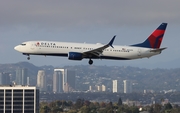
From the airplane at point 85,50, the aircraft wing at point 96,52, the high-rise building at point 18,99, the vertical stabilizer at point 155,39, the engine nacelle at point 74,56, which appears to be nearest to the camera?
the engine nacelle at point 74,56

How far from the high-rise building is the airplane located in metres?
54.1

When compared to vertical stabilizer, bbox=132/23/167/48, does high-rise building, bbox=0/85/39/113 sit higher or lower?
lower

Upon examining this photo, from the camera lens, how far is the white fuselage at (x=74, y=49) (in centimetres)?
12675

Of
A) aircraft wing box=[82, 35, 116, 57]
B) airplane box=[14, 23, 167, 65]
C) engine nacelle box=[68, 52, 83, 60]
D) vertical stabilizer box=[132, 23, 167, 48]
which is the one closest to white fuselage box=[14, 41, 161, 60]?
airplane box=[14, 23, 167, 65]

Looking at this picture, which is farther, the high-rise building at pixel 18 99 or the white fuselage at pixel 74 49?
the high-rise building at pixel 18 99

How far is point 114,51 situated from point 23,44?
56.0 ft

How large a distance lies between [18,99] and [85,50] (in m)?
58.9

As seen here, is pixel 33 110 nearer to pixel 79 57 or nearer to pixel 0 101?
pixel 0 101

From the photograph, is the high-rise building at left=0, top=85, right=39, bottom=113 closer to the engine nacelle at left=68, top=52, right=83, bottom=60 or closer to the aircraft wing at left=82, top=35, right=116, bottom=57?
the aircraft wing at left=82, top=35, right=116, bottom=57

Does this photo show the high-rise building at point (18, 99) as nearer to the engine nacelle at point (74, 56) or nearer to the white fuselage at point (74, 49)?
the white fuselage at point (74, 49)

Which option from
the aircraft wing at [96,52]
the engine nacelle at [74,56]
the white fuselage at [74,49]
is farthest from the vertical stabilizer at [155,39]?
the engine nacelle at [74,56]

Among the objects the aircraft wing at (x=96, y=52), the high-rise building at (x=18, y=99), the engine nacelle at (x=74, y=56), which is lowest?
the high-rise building at (x=18, y=99)

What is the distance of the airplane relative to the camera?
127 m

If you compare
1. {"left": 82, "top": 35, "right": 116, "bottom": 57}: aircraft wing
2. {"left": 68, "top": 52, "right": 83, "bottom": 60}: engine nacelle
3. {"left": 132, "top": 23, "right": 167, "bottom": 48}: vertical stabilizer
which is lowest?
{"left": 68, "top": 52, "right": 83, "bottom": 60}: engine nacelle
